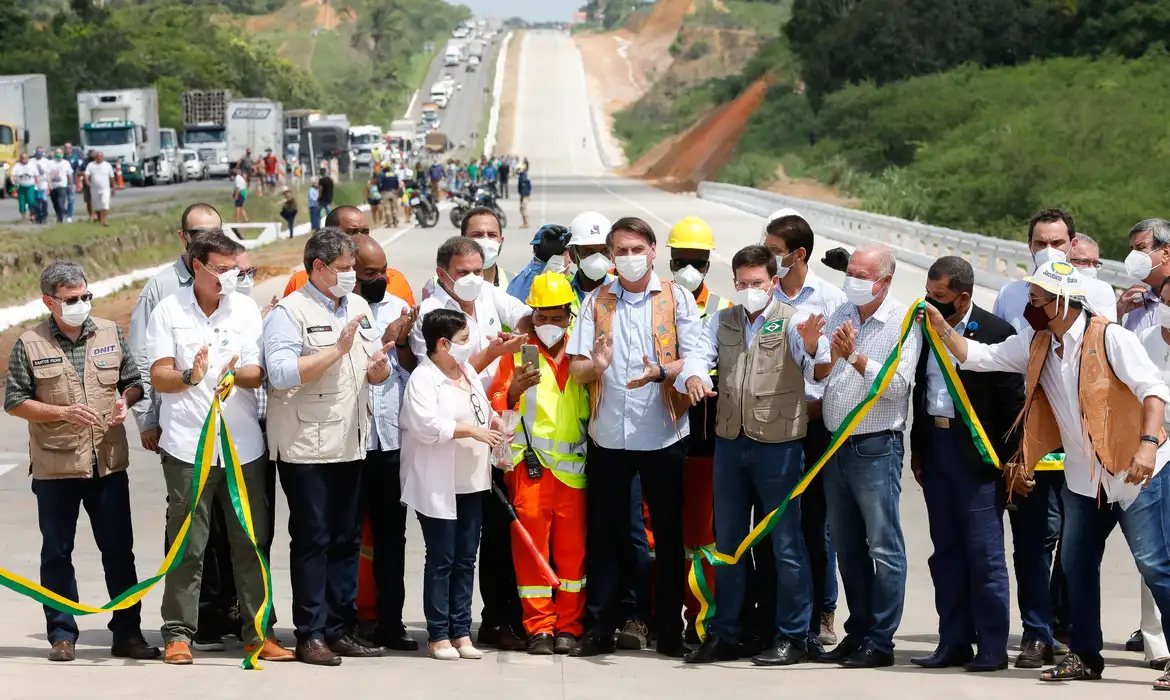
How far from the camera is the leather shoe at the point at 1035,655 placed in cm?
796

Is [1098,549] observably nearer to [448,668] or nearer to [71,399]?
[448,668]

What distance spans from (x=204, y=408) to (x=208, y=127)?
72674 mm

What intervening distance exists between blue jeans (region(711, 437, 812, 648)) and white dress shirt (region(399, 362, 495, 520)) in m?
1.22

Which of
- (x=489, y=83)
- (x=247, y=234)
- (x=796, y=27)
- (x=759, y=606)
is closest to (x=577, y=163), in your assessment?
(x=796, y=27)

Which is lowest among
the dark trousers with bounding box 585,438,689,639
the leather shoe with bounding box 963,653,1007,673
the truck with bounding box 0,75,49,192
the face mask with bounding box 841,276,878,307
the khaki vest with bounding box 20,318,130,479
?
the truck with bounding box 0,75,49,192

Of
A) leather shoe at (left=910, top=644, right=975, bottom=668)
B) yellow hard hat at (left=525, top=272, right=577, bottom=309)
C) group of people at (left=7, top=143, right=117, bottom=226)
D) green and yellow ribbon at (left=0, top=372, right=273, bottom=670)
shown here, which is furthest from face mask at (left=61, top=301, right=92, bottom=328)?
group of people at (left=7, top=143, right=117, bottom=226)

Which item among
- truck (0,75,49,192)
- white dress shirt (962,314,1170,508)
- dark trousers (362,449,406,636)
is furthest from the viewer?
truck (0,75,49,192)

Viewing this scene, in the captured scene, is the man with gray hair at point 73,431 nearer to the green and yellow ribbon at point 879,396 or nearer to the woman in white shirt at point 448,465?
the woman in white shirt at point 448,465

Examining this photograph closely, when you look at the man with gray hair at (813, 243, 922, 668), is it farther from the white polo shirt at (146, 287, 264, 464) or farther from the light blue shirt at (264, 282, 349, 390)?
the white polo shirt at (146, 287, 264, 464)

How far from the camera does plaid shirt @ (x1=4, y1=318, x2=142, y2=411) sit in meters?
7.87

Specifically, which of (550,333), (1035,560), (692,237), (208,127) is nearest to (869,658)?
(1035,560)

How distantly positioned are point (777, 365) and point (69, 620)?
378 centimetres

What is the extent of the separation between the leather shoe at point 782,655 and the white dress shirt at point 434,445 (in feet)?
5.38

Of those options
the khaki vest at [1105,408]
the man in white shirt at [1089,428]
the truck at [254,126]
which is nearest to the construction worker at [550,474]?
the man in white shirt at [1089,428]
